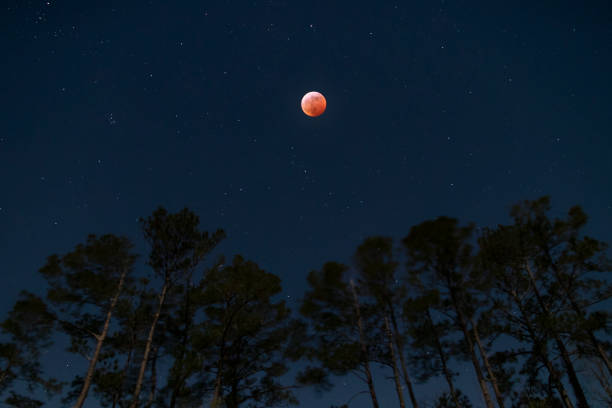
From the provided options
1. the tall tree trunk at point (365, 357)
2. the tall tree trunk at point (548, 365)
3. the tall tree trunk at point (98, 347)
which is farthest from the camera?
the tall tree trunk at point (365, 357)

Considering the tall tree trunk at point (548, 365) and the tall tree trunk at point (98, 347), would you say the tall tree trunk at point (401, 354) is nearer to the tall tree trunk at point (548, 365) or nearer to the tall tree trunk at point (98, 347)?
the tall tree trunk at point (548, 365)

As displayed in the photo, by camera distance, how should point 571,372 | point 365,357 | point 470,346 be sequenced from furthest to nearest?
point 365,357
point 470,346
point 571,372

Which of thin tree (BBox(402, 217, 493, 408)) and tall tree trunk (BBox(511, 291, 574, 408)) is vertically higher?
thin tree (BBox(402, 217, 493, 408))

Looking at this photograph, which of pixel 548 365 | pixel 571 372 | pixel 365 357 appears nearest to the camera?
pixel 571 372

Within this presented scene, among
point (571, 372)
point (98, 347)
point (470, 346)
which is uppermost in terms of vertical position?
point (98, 347)

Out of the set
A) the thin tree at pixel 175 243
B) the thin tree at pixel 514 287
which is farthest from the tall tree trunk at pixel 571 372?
the thin tree at pixel 175 243

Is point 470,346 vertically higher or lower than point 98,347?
lower

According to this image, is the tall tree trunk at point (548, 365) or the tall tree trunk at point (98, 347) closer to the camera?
the tall tree trunk at point (98, 347)

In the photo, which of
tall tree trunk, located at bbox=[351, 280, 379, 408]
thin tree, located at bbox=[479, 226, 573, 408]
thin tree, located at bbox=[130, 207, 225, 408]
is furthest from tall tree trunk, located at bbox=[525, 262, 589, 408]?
thin tree, located at bbox=[130, 207, 225, 408]

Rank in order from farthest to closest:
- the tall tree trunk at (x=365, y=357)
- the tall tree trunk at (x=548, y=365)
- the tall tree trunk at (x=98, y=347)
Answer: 1. the tall tree trunk at (x=365, y=357)
2. the tall tree trunk at (x=548, y=365)
3. the tall tree trunk at (x=98, y=347)

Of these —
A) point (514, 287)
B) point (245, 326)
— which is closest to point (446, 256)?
point (514, 287)

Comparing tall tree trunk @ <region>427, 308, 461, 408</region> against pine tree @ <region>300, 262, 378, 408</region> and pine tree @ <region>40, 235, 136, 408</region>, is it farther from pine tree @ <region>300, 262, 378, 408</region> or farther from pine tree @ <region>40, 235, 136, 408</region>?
pine tree @ <region>40, 235, 136, 408</region>

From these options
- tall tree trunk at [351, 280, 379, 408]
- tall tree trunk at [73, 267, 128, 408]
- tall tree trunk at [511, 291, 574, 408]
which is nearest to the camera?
tall tree trunk at [73, 267, 128, 408]

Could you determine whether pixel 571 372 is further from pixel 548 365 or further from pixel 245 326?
pixel 245 326
